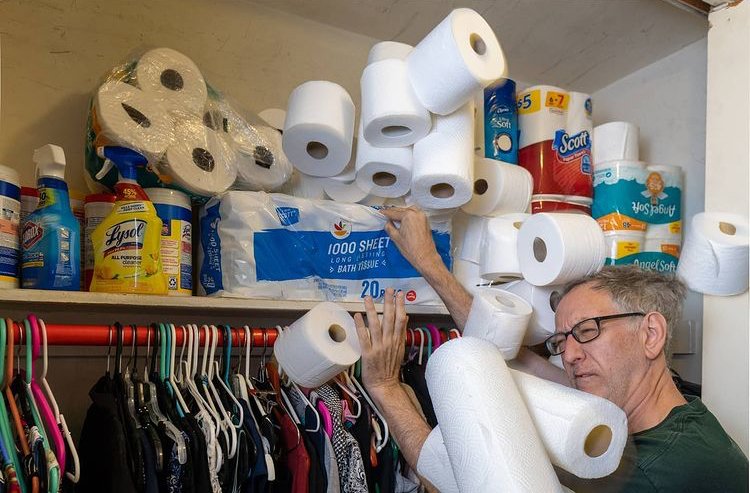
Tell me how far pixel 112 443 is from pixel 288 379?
47 cm

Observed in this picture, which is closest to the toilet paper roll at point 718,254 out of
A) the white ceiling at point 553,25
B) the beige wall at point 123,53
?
the white ceiling at point 553,25

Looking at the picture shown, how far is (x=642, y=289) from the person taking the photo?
1.50 metres

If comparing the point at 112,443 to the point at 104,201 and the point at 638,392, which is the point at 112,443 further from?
the point at 638,392

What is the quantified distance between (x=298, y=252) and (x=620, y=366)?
0.81 metres

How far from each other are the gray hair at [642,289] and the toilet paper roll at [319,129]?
26.8 inches

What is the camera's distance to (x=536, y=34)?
2193 millimetres

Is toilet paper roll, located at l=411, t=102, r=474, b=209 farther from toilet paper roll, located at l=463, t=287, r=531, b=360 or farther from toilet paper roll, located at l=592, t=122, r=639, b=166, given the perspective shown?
toilet paper roll, located at l=592, t=122, r=639, b=166

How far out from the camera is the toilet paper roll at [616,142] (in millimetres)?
2031

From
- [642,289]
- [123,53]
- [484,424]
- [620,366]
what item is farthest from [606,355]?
[123,53]

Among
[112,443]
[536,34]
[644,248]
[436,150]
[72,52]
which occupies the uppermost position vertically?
[536,34]

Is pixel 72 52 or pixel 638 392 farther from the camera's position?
pixel 72 52

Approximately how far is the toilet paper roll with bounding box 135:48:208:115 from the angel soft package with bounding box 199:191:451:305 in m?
0.25

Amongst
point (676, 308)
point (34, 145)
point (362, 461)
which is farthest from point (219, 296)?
point (676, 308)

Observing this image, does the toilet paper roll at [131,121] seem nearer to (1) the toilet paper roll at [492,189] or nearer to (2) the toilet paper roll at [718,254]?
(1) the toilet paper roll at [492,189]
